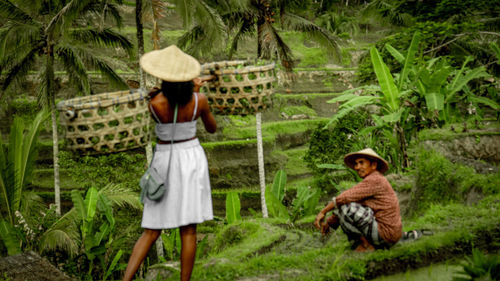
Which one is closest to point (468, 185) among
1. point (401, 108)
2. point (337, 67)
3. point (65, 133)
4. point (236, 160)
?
point (401, 108)

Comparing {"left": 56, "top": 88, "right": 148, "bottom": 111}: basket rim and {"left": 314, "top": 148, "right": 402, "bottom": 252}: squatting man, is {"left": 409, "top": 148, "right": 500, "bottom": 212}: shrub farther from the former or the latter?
{"left": 56, "top": 88, "right": 148, "bottom": 111}: basket rim

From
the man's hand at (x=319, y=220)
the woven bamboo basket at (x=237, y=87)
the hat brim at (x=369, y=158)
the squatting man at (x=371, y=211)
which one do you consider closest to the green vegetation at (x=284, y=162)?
the squatting man at (x=371, y=211)

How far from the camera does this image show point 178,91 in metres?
2.67

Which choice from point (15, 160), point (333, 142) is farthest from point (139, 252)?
point (333, 142)

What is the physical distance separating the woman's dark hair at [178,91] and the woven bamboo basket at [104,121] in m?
0.18

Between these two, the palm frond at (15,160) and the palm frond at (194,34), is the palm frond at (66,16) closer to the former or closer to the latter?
the palm frond at (15,160)

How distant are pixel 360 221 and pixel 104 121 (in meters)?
1.76

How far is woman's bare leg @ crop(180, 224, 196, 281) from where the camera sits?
280 cm

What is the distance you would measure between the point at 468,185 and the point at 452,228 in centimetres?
102

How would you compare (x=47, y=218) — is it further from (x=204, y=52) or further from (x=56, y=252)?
(x=204, y=52)

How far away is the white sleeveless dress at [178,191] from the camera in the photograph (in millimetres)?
2754

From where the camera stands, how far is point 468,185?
444cm

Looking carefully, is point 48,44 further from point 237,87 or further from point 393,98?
point 237,87

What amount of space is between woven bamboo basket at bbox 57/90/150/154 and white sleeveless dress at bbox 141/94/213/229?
18cm
